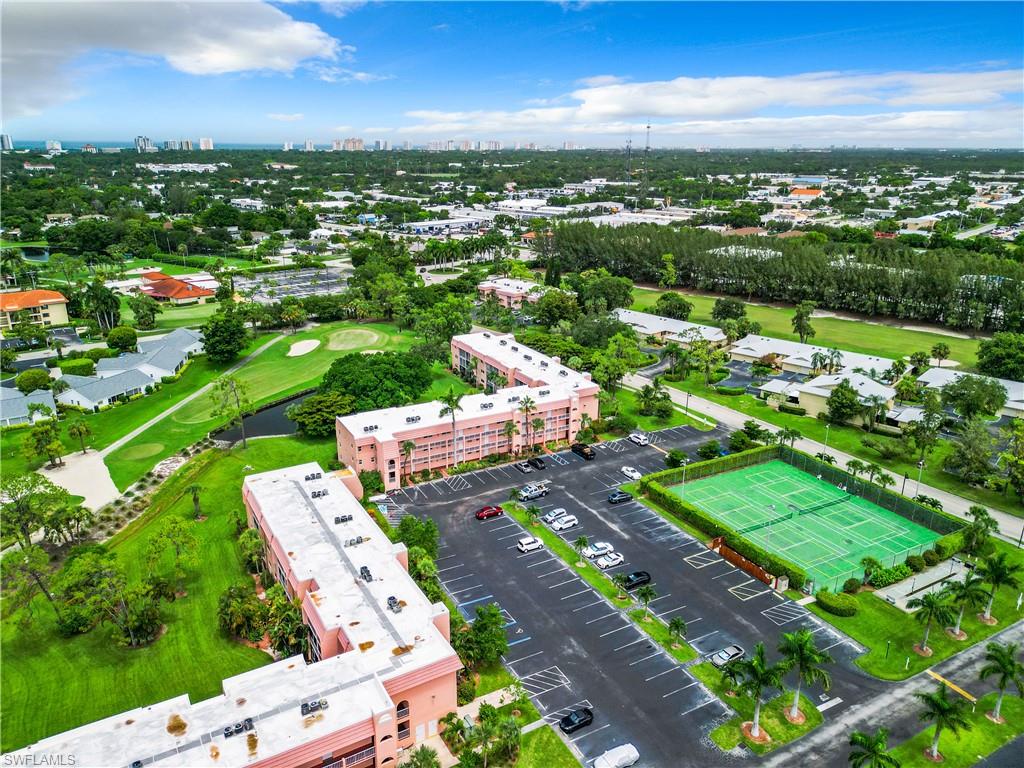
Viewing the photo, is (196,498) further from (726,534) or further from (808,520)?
(808,520)

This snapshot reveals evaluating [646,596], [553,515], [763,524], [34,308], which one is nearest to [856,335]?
[763,524]

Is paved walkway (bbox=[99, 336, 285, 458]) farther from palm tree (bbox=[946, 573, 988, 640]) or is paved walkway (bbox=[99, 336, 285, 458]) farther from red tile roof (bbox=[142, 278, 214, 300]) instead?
palm tree (bbox=[946, 573, 988, 640])

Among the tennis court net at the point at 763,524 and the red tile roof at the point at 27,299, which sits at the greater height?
the red tile roof at the point at 27,299

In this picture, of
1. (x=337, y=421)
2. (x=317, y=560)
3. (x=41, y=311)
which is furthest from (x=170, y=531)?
(x=41, y=311)

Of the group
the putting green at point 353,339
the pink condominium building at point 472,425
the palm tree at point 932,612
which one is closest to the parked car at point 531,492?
the pink condominium building at point 472,425

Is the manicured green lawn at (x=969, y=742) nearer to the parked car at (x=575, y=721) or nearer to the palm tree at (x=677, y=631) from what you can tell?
the palm tree at (x=677, y=631)

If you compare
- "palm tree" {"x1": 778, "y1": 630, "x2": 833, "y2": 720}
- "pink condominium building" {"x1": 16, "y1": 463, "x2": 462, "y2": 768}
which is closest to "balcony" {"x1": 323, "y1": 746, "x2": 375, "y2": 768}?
"pink condominium building" {"x1": 16, "y1": 463, "x2": 462, "y2": 768}

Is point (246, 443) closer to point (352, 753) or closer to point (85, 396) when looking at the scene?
point (85, 396)
